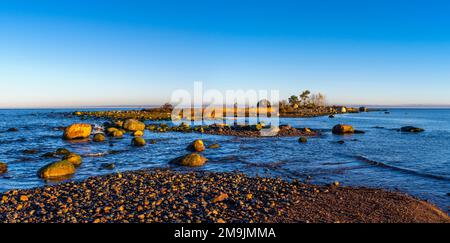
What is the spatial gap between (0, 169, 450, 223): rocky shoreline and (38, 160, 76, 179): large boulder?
7.79 ft

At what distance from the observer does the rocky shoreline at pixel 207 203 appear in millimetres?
10094

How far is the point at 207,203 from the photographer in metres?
11.6

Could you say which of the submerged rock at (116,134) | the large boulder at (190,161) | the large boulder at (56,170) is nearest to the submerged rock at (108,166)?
the large boulder at (56,170)

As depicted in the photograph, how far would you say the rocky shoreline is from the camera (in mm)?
A: 10094

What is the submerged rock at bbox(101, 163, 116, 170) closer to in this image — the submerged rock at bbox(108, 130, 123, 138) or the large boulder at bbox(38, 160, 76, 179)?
the large boulder at bbox(38, 160, 76, 179)

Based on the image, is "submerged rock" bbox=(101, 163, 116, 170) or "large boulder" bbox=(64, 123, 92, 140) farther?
"large boulder" bbox=(64, 123, 92, 140)

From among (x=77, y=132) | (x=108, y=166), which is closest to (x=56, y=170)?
(x=108, y=166)

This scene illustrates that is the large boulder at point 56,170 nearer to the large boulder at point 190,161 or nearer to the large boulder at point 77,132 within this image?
the large boulder at point 190,161

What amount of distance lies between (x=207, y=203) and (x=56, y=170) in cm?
1074

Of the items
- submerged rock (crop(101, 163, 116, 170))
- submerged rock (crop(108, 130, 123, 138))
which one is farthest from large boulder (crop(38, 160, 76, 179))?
submerged rock (crop(108, 130, 123, 138))

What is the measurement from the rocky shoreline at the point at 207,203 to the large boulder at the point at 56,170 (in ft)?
7.79

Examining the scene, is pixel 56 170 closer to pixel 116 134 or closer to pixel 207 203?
pixel 207 203
